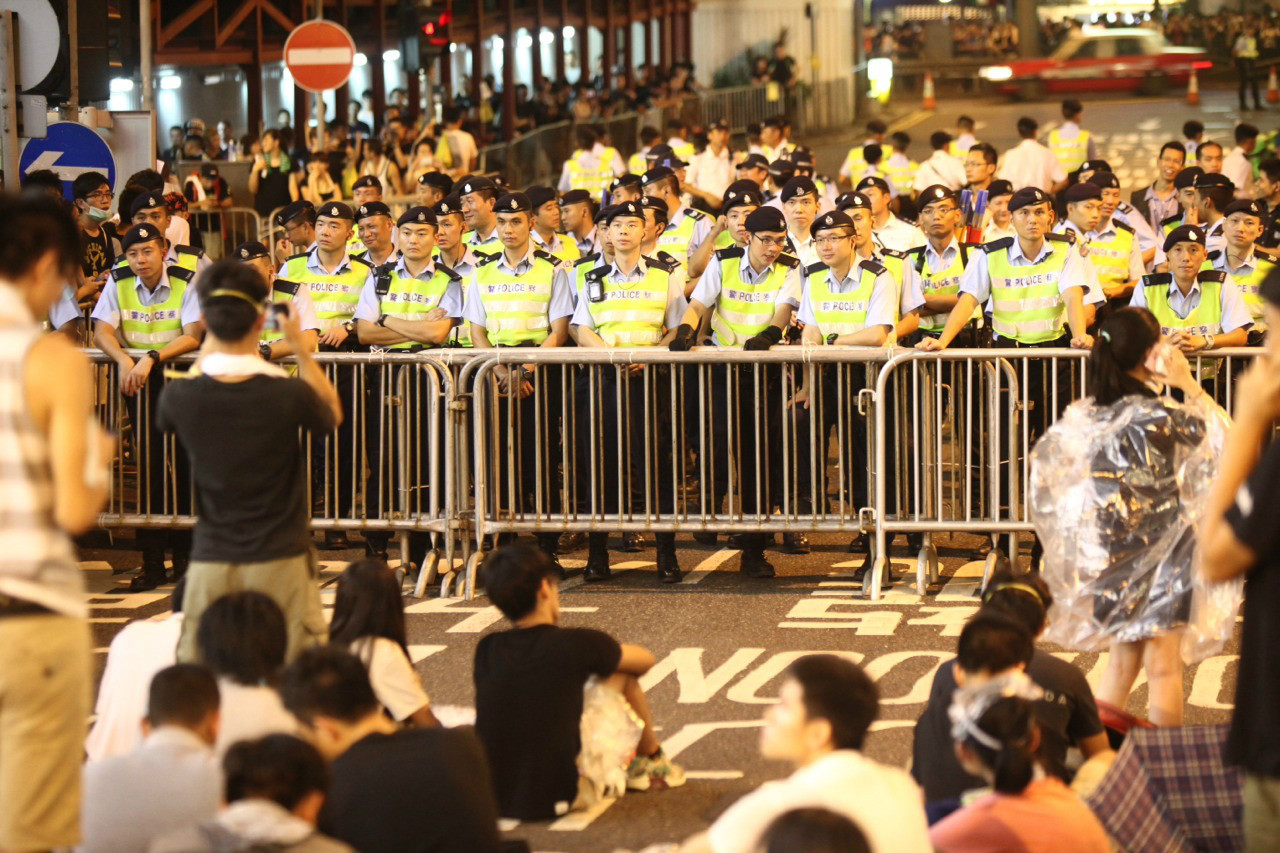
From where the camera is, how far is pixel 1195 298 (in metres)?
10.9

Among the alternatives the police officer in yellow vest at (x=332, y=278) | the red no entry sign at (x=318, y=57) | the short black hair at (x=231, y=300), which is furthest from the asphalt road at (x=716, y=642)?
the red no entry sign at (x=318, y=57)

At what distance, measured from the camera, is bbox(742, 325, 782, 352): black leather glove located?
10.2m

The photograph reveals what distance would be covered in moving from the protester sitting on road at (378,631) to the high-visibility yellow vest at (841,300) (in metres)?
4.67

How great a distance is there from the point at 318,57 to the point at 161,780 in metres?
13.7

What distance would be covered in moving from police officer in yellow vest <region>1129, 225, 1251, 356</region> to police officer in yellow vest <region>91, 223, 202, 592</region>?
516 centimetres

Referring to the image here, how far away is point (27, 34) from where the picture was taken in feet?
35.2

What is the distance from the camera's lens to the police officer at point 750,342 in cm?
1030

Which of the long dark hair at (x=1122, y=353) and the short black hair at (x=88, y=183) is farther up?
the short black hair at (x=88, y=183)

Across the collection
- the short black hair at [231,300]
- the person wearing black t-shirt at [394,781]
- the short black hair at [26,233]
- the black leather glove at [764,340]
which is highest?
the short black hair at [26,233]

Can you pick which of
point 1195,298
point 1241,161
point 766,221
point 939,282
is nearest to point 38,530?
point 766,221

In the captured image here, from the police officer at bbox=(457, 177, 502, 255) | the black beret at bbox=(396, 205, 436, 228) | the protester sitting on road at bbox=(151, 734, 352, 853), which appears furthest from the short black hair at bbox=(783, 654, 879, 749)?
the police officer at bbox=(457, 177, 502, 255)

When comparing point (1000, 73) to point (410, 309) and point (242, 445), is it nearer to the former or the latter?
point (410, 309)

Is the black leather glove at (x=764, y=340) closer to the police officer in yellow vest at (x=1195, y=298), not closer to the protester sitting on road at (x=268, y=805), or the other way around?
the police officer in yellow vest at (x=1195, y=298)

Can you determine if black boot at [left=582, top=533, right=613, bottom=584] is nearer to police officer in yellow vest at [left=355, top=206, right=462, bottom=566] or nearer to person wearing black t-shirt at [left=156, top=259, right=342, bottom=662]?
police officer in yellow vest at [left=355, top=206, right=462, bottom=566]
